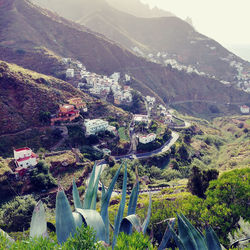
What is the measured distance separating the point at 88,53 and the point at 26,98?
38182mm

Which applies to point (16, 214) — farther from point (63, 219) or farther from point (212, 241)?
point (212, 241)

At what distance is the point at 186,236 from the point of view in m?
7.95

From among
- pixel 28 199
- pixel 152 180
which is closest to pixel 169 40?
pixel 152 180

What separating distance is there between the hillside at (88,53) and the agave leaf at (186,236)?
4950 cm

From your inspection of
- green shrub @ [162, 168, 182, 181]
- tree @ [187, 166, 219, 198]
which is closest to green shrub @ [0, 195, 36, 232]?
tree @ [187, 166, 219, 198]

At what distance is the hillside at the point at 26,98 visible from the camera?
30.8 m

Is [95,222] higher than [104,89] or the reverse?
higher

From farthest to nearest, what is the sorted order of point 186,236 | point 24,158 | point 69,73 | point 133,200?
point 69,73 → point 24,158 → point 133,200 → point 186,236

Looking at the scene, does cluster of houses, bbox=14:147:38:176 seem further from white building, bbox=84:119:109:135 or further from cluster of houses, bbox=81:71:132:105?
cluster of houses, bbox=81:71:132:105

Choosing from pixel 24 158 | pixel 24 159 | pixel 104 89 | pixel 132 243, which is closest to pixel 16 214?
pixel 24 159

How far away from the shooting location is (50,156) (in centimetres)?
2777

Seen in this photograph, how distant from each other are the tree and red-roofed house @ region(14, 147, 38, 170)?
15.3 meters

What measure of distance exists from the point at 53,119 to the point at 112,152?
29.6 ft

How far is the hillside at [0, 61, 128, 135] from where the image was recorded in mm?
30750
